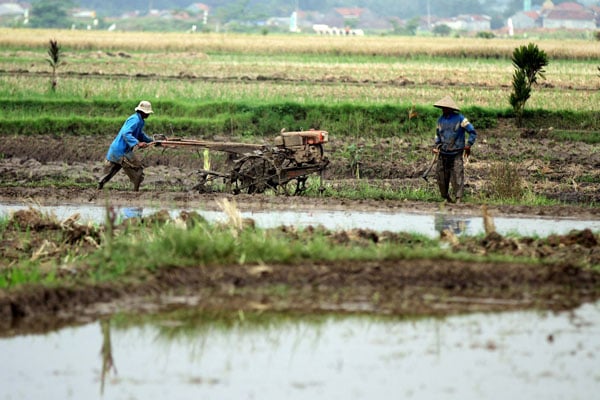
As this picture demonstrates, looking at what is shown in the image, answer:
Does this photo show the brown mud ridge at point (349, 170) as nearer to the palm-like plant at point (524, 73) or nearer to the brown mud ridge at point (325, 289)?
the palm-like plant at point (524, 73)

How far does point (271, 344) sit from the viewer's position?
327 inches

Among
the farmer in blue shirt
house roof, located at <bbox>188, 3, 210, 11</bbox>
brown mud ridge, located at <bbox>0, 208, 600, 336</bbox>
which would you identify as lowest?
brown mud ridge, located at <bbox>0, 208, 600, 336</bbox>

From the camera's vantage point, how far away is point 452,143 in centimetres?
1492

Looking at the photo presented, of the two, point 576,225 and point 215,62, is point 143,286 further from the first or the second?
point 215,62

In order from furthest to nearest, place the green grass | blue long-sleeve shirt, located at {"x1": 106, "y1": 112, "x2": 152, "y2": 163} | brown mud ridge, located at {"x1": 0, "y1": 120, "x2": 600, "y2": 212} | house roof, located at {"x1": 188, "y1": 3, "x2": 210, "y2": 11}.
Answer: house roof, located at {"x1": 188, "y1": 3, "x2": 210, "y2": 11}
brown mud ridge, located at {"x1": 0, "y1": 120, "x2": 600, "y2": 212}
blue long-sleeve shirt, located at {"x1": 106, "y1": 112, "x2": 152, "y2": 163}
the green grass

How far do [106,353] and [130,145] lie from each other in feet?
23.3

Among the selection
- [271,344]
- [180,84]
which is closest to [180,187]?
[271,344]

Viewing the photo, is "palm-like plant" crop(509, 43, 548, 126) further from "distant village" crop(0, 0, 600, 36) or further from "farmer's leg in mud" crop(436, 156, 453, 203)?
"distant village" crop(0, 0, 600, 36)

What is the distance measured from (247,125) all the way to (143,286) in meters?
13.1

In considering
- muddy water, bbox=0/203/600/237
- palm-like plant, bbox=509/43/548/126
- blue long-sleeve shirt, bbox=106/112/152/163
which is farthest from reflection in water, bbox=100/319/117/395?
palm-like plant, bbox=509/43/548/126

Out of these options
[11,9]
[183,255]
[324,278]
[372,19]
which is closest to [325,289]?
[324,278]

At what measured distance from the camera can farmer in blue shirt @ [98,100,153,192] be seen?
1496 cm

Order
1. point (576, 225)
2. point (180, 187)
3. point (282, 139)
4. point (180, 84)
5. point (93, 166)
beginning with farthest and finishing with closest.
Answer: point (180, 84) < point (93, 166) < point (180, 187) < point (282, 139) < point (576, 225)

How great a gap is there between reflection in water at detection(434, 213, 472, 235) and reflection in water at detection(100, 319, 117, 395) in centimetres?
508
